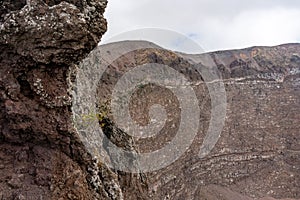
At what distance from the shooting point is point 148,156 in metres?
19.8

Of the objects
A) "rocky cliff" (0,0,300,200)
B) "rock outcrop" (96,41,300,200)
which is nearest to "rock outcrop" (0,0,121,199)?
"rocky cliff" (0,0,300,200)

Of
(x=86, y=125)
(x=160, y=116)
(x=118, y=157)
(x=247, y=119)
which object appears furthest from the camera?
(x=247, y=119)

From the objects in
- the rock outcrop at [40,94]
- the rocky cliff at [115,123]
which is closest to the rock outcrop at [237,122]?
the rocky cliff at [115,123]

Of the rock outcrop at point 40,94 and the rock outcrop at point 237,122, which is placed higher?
the rock outcrop at point 40,94

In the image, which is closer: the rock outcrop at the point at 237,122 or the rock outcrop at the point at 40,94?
the rock outcrop at the point at 40,94

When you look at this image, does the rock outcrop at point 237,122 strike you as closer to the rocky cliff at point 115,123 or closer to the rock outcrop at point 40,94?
the rocky cliff at point 115,123

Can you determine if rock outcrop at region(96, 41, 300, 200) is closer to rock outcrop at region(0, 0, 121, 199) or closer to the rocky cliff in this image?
the rocky cliff

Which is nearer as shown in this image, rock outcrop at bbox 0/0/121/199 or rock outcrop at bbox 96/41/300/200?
rock outcrop at bbox 0/0/121/199

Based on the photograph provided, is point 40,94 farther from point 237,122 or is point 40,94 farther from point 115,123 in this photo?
point 237,122

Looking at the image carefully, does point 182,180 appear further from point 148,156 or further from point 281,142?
point 281,142

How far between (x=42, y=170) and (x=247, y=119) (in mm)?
32326

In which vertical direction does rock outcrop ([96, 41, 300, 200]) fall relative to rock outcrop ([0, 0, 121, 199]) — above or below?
below

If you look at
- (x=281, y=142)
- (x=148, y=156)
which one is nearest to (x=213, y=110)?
(x=281, y=142)

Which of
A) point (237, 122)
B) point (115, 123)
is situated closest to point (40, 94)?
point (115, 123)
